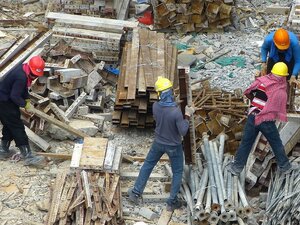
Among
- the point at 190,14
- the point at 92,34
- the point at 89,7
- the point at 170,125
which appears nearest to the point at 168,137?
the point at 170,125

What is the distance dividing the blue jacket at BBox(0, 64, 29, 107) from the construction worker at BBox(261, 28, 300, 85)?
403 centimetres

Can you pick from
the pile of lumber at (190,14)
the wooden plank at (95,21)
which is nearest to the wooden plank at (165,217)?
the wooden plank at (95,21)

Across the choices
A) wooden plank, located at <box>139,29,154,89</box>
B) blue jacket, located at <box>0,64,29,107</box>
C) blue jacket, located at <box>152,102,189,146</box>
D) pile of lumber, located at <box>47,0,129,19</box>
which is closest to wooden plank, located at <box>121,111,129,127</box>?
wooden plank, located at <box>139,29,154,89</box>

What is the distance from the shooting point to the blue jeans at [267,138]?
906cm

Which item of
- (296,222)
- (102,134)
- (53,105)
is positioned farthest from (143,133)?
(296,222)

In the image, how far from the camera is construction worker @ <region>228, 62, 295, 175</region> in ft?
29.1

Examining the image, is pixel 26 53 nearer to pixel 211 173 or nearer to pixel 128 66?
pixel 128 66

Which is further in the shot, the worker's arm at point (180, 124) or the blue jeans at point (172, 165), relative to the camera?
the blue jeans at point (172, 165)

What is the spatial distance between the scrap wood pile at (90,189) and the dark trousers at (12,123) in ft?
3.18

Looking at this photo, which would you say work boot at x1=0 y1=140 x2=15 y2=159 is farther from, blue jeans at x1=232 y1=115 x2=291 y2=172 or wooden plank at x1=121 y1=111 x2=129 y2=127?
blue jeans at x1=232 y1=115 x2=291 y2=172

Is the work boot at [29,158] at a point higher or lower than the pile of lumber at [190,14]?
lower

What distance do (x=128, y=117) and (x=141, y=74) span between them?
36.4 inches

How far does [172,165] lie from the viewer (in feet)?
30.0

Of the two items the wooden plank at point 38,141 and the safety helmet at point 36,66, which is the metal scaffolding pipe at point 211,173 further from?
the safety helmet at point 36,66
